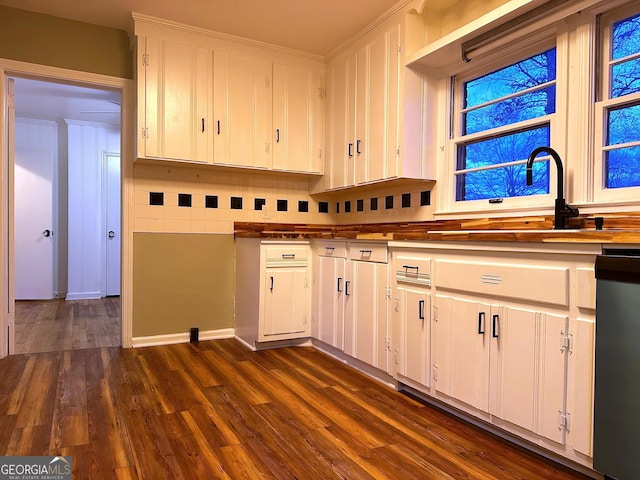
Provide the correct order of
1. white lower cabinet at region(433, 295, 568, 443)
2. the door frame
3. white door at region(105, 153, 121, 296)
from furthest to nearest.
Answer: white door at region(105, 153, 121, 296)
the door frame
white lower cabinet at region(433, 295, 568, 443)

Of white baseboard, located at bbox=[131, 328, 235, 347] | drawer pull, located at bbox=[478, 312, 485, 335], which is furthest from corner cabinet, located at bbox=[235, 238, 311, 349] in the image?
drawer pull, located at bbox=[478, 312, 485, 335]

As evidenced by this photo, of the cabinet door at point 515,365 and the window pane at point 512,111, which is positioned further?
the window pane at point 512,111

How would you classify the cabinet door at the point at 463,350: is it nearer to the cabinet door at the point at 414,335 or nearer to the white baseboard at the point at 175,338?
the cabinet door at the point at 414,335

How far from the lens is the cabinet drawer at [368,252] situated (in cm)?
263

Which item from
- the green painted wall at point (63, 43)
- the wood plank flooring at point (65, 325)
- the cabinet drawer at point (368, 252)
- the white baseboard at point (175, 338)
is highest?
the green painted wall at point (63, 43)

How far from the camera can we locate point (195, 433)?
1932 millimetres

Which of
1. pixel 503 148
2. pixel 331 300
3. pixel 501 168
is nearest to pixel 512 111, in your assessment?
pixel 503 148

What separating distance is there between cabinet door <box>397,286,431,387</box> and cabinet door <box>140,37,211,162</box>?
77.9 inches

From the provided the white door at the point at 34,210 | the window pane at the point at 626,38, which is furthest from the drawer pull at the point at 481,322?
the white door at the point at 34,210

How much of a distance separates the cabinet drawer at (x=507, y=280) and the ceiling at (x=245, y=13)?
1952mm

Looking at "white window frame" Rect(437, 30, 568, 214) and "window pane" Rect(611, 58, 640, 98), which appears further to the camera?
"white window frame" Rect(437, 30, 568, 214)

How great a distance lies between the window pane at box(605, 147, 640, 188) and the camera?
204 cm

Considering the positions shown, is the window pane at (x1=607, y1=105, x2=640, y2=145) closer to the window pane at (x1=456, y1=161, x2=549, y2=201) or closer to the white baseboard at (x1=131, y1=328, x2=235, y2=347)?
the window pane at (x1=456, y1=161, x2=549, y2=201)

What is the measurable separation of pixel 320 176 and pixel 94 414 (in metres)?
2.58
